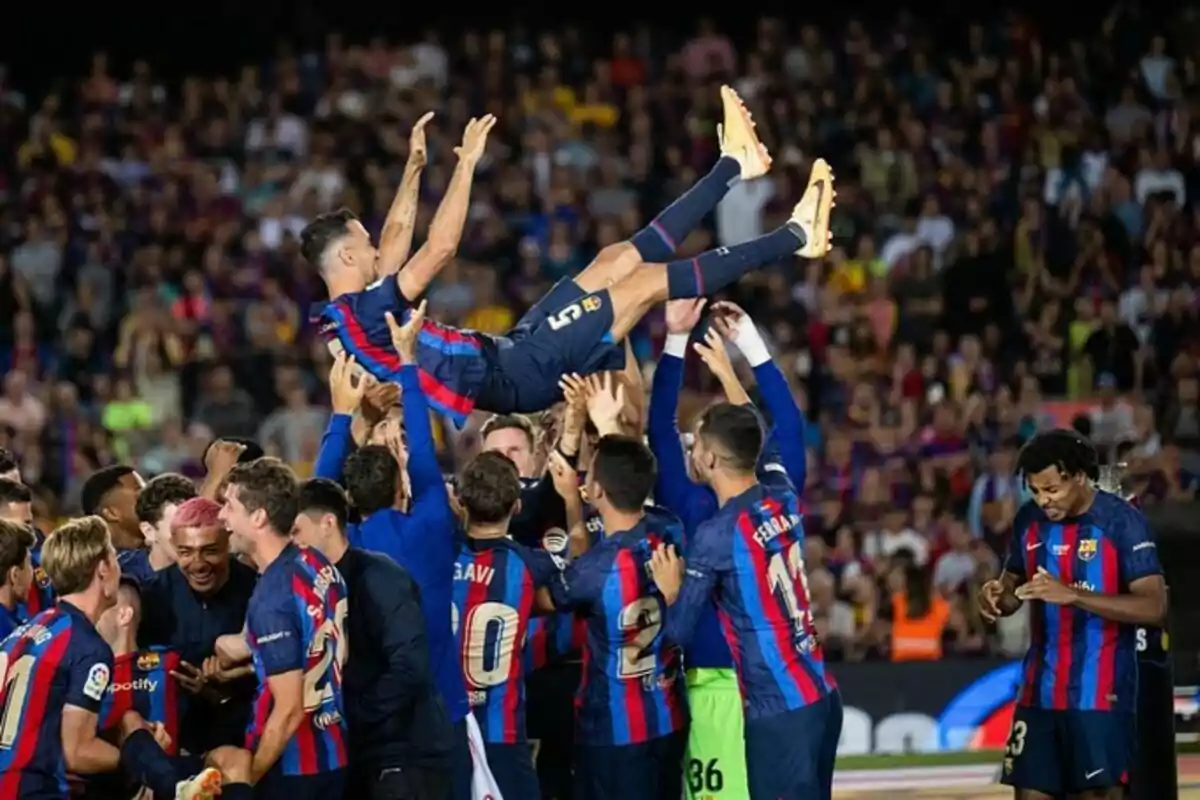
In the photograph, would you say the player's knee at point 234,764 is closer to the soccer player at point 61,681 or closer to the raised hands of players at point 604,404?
the soccer player at point 61,681

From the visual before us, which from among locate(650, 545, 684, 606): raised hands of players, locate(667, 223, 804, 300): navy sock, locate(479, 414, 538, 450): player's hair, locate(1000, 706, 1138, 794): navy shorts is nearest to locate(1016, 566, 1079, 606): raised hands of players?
locate(1000, 706, 1138, 794): navy shorts

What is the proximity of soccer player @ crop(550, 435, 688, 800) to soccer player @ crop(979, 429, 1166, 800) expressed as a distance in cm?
133

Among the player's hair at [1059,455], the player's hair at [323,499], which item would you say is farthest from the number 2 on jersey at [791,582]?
the player's hair at [323,499]

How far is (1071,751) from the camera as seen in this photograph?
825 centimetres

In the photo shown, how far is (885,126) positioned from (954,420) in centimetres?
416

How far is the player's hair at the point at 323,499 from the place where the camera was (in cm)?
709

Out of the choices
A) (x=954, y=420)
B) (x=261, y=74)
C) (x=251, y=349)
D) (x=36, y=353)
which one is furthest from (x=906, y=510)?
(x=261, y=74)

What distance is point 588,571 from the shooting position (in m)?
7.74

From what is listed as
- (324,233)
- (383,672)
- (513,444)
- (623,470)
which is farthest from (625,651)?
(324,233)

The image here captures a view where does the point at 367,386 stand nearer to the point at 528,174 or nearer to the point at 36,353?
the point at 36,353

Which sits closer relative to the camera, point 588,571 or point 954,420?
point 588,571

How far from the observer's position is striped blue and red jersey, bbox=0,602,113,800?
6.64 m

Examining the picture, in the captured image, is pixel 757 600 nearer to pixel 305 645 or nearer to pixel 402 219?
pixel 305 645

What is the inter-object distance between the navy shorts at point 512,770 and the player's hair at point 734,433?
1.40 meters
